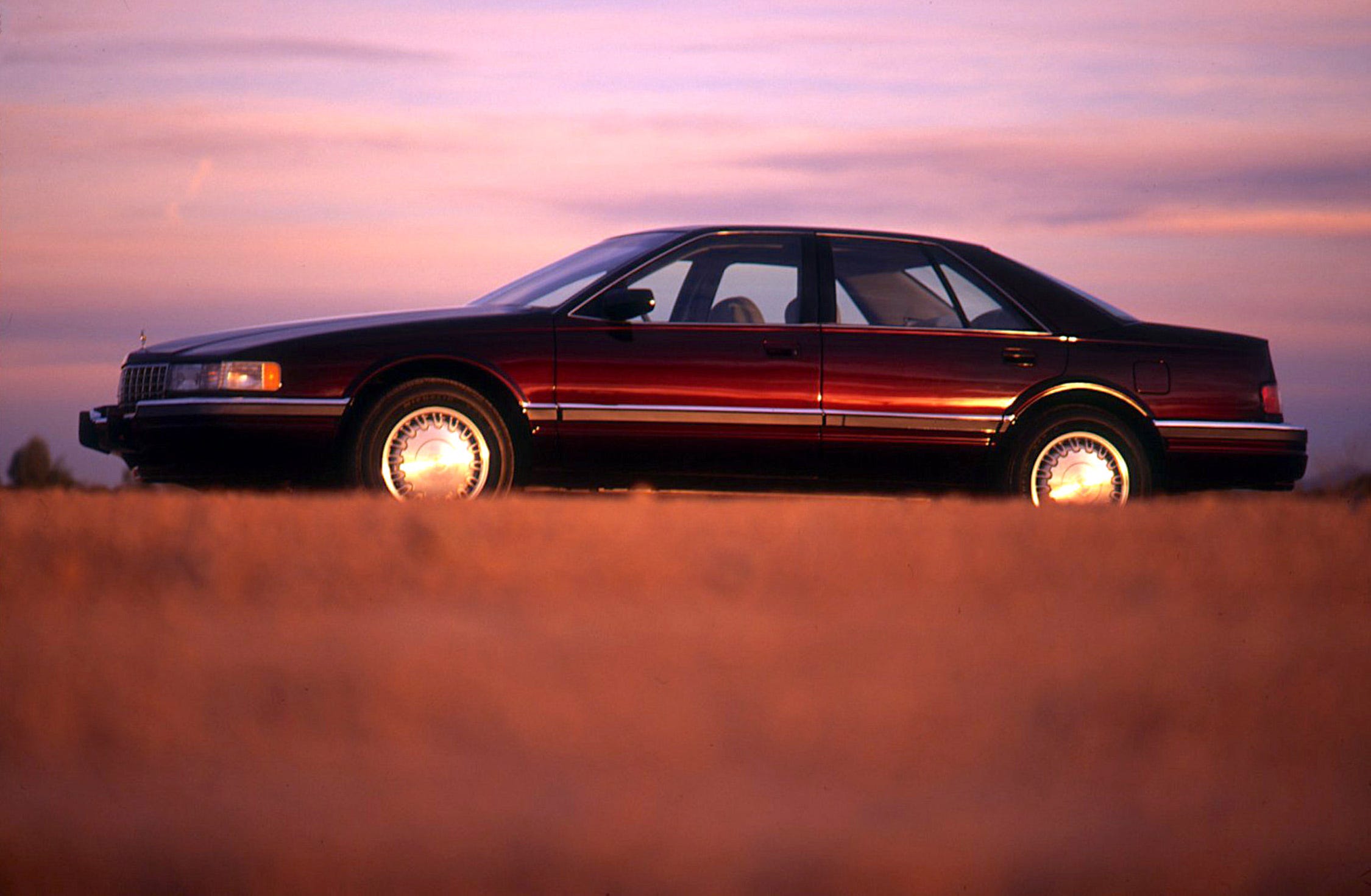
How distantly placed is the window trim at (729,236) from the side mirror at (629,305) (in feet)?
0.25

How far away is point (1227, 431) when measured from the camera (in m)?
8.15

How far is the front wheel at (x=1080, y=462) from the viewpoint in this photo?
26.1 feet

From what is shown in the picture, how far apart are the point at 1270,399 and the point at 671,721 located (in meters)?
6.16

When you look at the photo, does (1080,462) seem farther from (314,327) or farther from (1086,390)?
(314,327)

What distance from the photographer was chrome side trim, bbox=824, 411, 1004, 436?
772cm

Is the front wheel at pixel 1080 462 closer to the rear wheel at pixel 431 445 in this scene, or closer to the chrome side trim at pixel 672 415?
the chrome side trim at pixel 672 415

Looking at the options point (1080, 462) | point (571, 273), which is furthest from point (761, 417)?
point (1080, 462)

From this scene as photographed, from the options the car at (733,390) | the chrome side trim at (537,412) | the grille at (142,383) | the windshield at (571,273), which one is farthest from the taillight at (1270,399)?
the grille at (142,383)

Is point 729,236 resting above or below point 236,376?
above

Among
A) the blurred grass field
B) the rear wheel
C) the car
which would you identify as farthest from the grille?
the blurred grass field

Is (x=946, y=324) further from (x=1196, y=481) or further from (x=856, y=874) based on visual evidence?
(x=856, y=874)

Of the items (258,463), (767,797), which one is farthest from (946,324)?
(767,797)

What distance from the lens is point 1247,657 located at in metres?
3.61

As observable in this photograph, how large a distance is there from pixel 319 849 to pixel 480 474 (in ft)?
15.7
